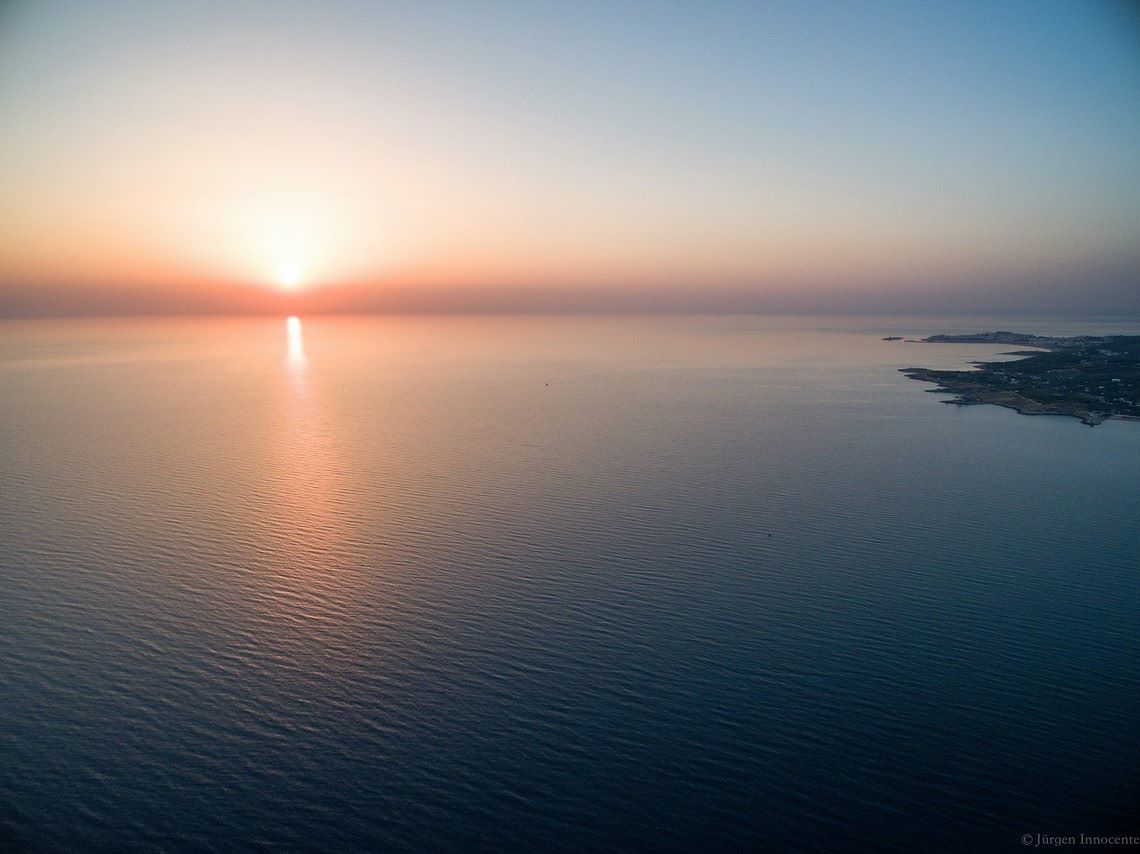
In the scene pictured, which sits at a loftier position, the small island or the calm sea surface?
the small island

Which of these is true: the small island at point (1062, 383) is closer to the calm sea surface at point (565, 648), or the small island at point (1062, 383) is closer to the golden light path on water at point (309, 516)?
the calm sea surface at point (565, 648)

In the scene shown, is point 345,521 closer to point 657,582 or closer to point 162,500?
point 162,500

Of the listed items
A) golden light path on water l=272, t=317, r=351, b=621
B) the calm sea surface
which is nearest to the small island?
the calm sea surface

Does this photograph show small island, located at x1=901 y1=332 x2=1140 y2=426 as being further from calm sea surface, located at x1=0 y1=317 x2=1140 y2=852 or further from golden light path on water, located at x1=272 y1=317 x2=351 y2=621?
golden light path on water, located at x1=272 y1=317 x2=351 y2=621

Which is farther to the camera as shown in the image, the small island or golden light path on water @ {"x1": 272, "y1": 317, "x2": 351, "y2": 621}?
the small island

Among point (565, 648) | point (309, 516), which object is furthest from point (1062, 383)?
point (309, 516)

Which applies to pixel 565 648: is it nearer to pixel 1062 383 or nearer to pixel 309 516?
pixel 309 516
